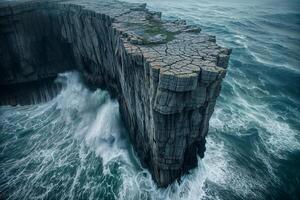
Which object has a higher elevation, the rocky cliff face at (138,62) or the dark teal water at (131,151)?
the rocky cliff face at (138,62)

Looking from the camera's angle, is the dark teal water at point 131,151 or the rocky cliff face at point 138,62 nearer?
the rocky cliff face at point 138,62

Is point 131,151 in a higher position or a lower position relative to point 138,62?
lower

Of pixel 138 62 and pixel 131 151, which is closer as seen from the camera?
pixel 138 62

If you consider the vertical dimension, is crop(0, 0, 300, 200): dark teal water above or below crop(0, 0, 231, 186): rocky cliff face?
below

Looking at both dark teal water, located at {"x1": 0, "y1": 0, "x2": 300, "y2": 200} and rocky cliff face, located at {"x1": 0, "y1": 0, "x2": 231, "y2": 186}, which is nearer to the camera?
rocky cliff face, located at {"x1": 0, "y1": 0, "x2": 231, "y2": 186}

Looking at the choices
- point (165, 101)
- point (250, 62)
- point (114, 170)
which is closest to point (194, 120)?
point (165, 101)
